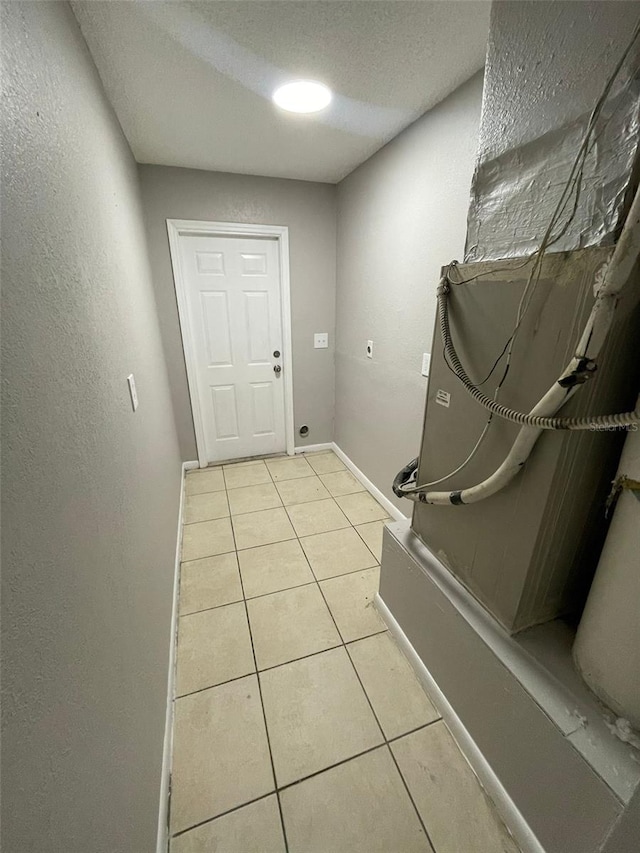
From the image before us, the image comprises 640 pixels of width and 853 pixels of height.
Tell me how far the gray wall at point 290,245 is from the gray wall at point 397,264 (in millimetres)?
159

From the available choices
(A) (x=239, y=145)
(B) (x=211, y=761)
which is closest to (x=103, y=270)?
(A) (x=239, y=145)

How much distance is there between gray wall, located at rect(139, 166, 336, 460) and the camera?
7.98ft

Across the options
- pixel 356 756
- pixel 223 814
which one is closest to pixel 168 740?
pixel 223 814

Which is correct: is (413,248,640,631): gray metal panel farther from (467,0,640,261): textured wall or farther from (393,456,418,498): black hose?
(393,456,418,498): black hose

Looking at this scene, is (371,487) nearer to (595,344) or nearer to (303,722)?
(303,722)

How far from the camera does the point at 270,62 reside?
133cm

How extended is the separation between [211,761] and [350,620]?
2.48ft

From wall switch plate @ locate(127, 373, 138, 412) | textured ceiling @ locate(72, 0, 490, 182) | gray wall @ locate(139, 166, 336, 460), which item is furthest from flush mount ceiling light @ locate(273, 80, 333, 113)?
wall switch plate @ locate(127, 373, 138, 412)

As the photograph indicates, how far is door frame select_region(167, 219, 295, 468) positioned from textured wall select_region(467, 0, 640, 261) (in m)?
1.98

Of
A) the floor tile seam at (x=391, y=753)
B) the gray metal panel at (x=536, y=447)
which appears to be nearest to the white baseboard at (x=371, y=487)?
the floor tile seam at (x=391, y=753)

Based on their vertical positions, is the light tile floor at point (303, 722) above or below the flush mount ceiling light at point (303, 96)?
below

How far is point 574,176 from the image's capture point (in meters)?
0.78

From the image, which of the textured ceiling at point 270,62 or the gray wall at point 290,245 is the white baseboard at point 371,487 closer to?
the gray wall at point 290,245

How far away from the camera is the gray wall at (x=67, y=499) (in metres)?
0.47
